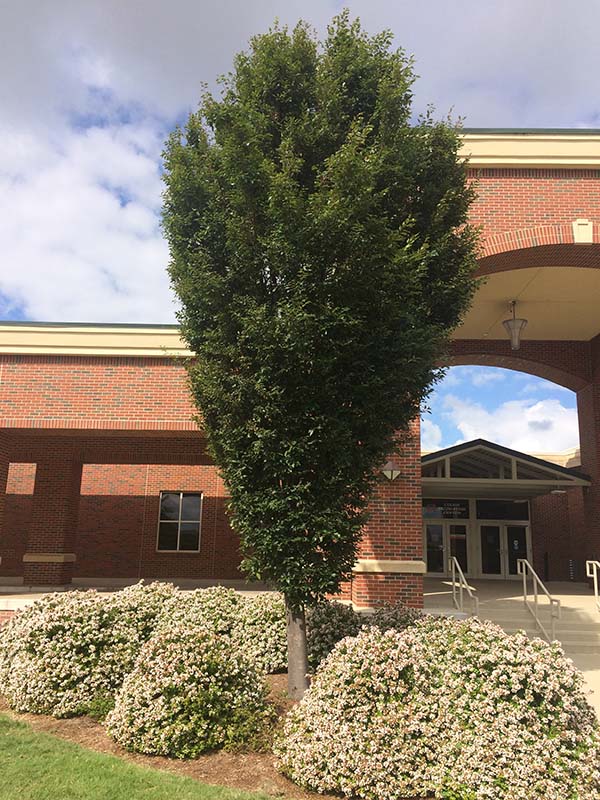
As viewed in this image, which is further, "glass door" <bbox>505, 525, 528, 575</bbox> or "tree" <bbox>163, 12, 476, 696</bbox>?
"glass door" <bbox>505, 525, 528, 575</bbox>

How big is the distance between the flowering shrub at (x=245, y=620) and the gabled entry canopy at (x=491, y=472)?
389 inches

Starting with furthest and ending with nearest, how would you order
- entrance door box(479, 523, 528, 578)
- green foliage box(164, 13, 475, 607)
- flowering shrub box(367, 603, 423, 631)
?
entrance door box(479, 523, 528, 578) → flowering shrub box(367, 603, 423, 631) → green foliage box(164, 13, 475, 607)

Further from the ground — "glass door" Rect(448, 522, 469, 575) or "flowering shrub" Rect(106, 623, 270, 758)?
"glass door" Rect(448, 522, 469, 575)

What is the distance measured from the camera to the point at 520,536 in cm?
2225

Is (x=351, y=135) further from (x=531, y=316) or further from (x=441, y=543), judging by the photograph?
(x=441, y=543)

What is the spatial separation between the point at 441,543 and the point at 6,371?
1552 cm

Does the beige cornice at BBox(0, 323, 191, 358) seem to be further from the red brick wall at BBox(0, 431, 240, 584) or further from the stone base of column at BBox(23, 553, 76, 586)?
the red brick wall at BBox(0, 431, 240, 584)

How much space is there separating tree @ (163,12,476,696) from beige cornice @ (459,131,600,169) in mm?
3839

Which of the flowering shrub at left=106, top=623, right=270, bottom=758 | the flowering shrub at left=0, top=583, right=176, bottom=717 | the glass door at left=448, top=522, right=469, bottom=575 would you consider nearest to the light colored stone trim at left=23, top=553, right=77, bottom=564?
the flowering shrub at left=0, top=583, right=176, bottom=717

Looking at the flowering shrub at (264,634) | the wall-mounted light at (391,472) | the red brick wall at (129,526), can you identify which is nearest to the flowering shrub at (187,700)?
the flowering shrub at (264,634)

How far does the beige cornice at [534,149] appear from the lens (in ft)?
36.7

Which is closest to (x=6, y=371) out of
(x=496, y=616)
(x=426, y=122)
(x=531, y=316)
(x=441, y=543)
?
(x=426, y=122)

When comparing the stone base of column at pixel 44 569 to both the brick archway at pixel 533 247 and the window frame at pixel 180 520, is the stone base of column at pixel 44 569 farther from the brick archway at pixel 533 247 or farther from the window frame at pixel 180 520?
the brick archway at pixel 533 247

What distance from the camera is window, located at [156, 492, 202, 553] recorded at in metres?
21.5
